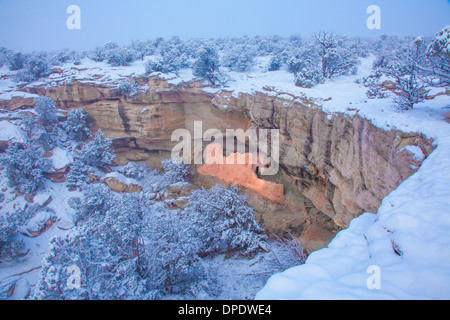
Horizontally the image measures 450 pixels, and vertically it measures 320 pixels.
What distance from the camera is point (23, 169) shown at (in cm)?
1091

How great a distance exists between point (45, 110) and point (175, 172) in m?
8.20

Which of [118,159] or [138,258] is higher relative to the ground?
[118,159]

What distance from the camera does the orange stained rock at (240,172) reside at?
10664 millimetres

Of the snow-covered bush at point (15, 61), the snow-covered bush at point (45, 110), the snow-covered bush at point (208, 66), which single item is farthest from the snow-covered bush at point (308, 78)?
the snow-covered bush at point (15, 61)

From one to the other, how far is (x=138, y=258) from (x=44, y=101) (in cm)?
1156

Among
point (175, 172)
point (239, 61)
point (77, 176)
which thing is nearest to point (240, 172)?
point (175, 172)

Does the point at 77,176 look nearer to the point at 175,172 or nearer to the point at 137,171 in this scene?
the point at 137,171

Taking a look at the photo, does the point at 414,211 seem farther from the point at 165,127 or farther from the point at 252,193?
the point at 165,127

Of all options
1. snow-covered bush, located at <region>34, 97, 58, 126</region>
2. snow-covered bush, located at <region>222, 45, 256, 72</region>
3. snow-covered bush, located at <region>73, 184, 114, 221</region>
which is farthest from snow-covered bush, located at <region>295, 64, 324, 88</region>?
snow-covered bush, located at <region>34, 97, 58, 126</region>

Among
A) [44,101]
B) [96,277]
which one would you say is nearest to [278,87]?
[96,277]

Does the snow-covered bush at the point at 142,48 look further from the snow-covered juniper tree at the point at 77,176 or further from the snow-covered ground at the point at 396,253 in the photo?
the snow-covered ground at the point at 396,253

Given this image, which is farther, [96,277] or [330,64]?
[330,64]

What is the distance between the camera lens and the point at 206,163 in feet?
43.5

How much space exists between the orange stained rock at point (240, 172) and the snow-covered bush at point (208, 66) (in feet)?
11.7
